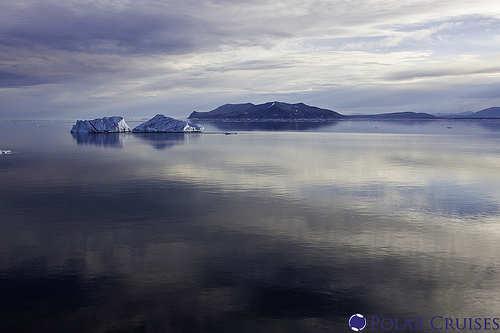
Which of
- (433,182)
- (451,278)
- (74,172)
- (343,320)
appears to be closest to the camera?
(343,320)

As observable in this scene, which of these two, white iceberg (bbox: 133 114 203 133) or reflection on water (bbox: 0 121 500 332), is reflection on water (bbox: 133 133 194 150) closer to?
white iceberg (bbox: 133 114 203 133)

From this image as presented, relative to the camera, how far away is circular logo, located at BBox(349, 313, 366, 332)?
1307 cm

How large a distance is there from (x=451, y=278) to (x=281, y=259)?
6732 mm

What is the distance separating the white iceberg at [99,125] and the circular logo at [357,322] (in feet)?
385

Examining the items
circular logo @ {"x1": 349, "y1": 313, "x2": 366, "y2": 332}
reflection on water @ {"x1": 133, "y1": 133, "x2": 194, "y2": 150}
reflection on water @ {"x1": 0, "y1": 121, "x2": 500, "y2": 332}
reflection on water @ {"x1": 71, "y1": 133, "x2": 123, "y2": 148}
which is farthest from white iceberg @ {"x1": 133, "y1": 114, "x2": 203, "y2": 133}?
circular logo @ {"x1": 349, "y1": 313, "x2": 366, "y2": 332}

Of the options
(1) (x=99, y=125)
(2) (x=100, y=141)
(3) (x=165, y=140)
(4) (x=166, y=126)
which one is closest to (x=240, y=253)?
(3) (x=165, y=140)

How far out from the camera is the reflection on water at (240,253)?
13961 millimetres

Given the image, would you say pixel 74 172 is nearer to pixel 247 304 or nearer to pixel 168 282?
pixel 168 282

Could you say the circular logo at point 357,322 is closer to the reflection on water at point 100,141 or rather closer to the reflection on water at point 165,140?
the reflection on water at point 165,140

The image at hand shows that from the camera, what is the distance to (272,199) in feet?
99.9

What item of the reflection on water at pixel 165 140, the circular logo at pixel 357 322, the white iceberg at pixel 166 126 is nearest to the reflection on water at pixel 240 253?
the circular logo at pixel 357 322

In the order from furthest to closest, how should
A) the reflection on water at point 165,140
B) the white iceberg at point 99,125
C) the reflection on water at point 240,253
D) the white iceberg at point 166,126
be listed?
the white iceberg at point 166,126
the white iceberg at point 99,125
the reflection on water at point 165,140
the reflection on water at point 240,253

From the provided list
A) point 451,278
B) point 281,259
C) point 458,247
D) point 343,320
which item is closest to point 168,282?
point 281,259

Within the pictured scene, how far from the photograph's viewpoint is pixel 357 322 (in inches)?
524
